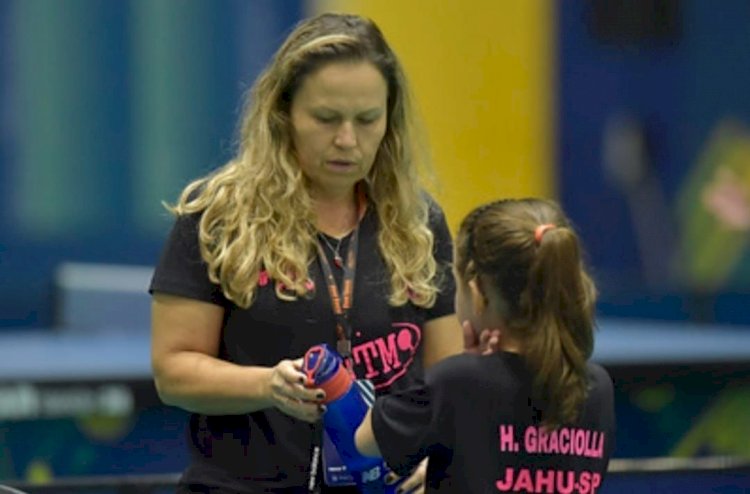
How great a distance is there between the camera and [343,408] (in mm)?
2949

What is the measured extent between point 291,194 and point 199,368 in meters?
0.30

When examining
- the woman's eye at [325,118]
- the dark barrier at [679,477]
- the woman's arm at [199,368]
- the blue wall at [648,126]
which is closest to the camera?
the woman's arm at [199,368]

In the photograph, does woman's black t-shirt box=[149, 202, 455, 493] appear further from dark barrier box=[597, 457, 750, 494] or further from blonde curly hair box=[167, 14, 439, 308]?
dark barrier box=[597, 457, 750, 494]

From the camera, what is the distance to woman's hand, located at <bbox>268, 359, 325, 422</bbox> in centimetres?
289

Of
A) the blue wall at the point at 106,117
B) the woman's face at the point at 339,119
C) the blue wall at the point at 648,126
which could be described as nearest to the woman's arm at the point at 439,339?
the woman's face at the point at 339,119

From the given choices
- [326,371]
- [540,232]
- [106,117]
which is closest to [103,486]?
[326,371]

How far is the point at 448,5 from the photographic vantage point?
8.02m

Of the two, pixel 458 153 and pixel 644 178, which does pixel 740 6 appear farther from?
pixel 458 153

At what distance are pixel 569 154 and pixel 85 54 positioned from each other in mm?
2169

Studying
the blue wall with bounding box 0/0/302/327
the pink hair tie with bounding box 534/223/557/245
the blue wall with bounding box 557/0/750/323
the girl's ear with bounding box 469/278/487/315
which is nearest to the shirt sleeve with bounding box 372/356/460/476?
the girl's ear with bounding box 469/278/487/315

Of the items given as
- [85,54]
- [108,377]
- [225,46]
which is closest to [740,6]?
[225,46]

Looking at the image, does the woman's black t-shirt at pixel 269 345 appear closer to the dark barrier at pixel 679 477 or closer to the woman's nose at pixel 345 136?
the woman's nose at pixel 345 136

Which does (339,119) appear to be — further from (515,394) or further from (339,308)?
(515,394)

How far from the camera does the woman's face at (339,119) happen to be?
3.08 m
